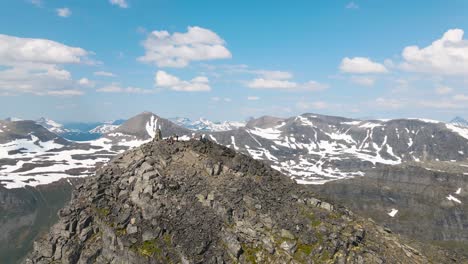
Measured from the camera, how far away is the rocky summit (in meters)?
61.8

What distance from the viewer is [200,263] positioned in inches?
2367

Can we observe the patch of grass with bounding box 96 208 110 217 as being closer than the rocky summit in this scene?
No

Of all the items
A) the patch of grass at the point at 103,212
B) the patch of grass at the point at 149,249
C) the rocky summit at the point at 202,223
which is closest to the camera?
the patch of grass at the point at 149,249

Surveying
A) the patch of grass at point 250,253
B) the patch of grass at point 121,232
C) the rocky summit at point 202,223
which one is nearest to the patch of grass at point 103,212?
the rocky summit at point 202,223

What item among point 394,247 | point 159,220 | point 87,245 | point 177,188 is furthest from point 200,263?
point 394,247

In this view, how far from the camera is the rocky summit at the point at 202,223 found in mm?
61812

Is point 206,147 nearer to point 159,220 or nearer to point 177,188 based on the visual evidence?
point 177,188

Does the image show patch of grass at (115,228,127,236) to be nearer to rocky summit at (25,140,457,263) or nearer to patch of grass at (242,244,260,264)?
rocky summit at (25,140,457,263)

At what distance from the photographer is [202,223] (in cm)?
6550

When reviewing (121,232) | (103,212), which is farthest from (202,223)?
(103,212)

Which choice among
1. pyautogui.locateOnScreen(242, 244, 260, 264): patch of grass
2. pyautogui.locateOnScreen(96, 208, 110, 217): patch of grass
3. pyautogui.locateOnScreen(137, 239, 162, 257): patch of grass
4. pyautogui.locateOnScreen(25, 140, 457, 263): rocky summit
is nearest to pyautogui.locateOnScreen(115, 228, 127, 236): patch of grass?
pyautogui.locateOnScreen(25, 140, 457, 263): rocky summit

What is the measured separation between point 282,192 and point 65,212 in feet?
131

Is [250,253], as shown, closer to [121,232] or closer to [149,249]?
[149,249]

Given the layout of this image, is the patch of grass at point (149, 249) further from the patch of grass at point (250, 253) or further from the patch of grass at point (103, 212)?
the patch of grass at point (250, 253)
